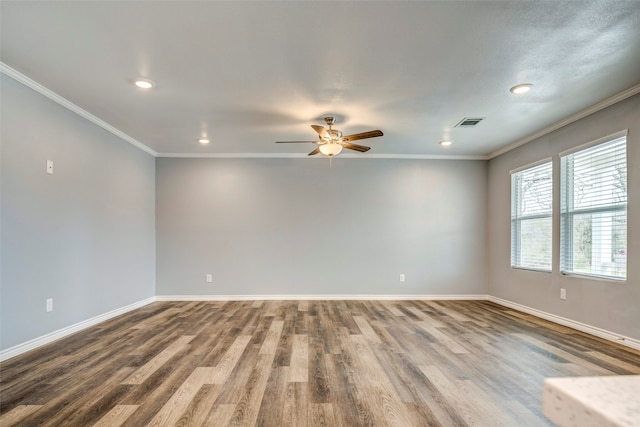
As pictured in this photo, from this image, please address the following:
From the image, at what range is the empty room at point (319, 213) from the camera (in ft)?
6.84

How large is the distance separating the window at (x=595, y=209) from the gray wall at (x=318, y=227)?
1741 mm

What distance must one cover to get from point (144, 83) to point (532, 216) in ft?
16.7

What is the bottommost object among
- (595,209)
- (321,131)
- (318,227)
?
(318,227)

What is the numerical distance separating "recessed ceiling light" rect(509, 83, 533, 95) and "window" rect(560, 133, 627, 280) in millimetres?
1177

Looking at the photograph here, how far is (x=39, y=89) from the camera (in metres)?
3.07

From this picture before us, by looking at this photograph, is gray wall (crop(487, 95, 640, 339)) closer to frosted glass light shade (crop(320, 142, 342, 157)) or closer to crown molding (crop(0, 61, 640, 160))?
crown molding (crop(0, 61, 640, 160))

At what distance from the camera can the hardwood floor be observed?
1948 mm

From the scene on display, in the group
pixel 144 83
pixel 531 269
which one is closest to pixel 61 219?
pixel 144 83

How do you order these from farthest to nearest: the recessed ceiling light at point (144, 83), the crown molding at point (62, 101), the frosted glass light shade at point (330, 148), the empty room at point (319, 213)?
the frosted glass light shade at point (330, 148), the recessed ceiling light at point (144, 83), the crown molding at point (62, 101), the empty room at point (319, 213)

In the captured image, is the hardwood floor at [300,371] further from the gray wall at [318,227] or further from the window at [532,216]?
the gray wall at [318,227]

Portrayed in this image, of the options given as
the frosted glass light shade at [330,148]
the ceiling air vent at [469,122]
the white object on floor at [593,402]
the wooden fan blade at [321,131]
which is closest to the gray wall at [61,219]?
the wooden fan blade at [321,131]

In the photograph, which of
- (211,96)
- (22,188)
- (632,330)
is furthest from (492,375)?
(22,188)

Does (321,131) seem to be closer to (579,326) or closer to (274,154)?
(274,154)

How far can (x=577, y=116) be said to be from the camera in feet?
12.3
